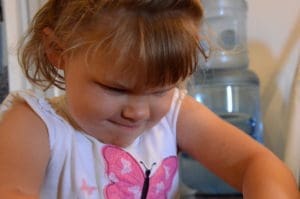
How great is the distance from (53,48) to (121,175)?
203 millimetres

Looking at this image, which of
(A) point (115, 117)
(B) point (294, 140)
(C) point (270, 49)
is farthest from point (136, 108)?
(C) point (270, 49)

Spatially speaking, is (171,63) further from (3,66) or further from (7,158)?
(3,66)

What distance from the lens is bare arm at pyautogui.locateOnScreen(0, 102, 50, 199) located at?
585 millimetres

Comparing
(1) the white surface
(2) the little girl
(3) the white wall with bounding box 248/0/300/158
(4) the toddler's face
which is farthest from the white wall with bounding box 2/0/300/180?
(4) the toddler's face

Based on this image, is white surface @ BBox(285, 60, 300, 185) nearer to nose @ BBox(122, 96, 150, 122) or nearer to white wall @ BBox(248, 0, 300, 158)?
white wall @ BBox(248, 0, 300, 158)

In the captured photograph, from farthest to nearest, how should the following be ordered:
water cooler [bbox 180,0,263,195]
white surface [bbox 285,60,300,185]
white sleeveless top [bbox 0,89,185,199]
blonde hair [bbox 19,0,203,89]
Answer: water cooler [bbox 180,0,263,195], white surface [bbox 285,60,300,185], white sleeveless top [bbox 0,89,185,199], blonde hair [bbox 19,0,203,89]

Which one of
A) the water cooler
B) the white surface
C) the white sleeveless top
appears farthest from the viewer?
the water cooler

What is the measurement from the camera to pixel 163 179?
2.44 feet

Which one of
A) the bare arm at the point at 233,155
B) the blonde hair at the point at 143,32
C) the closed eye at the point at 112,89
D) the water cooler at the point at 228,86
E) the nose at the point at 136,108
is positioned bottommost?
the water cooler at the point at 228,86

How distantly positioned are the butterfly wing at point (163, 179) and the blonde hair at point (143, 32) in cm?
20

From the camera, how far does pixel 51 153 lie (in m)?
0.68

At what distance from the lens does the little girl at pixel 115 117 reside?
557mm

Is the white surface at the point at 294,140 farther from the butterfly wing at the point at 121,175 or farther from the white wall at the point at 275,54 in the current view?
the butterfly wing at the point at 121,175

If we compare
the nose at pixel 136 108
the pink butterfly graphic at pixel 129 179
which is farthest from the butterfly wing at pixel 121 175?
the nose at pixel 136 108
